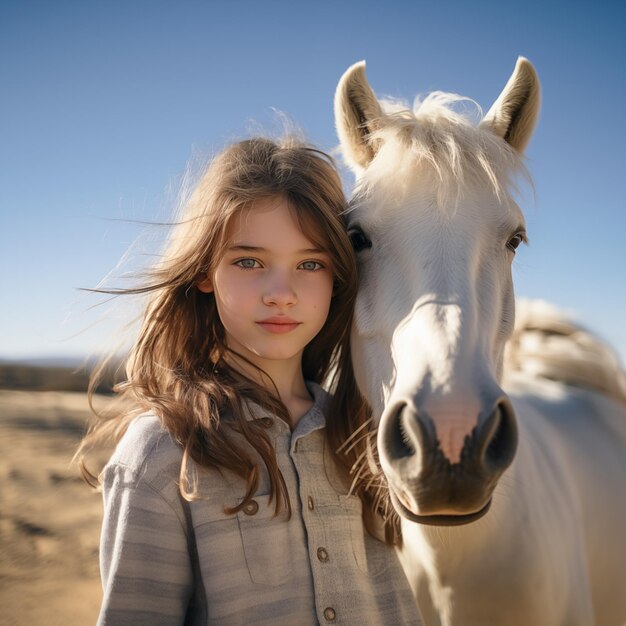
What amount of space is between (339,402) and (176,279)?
667 mm

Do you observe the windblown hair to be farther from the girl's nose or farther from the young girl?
the girl's nose

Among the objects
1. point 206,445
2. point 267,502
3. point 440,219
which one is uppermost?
point 440,219

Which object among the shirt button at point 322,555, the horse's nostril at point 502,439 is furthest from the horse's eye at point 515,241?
the shirt button at point 322,555

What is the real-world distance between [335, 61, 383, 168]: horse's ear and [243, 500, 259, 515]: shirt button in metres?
1.25

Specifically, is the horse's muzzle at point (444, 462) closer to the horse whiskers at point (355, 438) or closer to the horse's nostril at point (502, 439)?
the horse's nostril at point (502, 439)

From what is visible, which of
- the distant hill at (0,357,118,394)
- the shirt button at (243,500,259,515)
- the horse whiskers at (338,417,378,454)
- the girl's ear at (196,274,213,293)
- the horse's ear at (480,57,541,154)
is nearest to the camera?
the shirt button at (243,500,259,515)

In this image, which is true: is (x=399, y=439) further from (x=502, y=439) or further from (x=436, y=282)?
(x=436, y=282)

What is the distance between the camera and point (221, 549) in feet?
4.60

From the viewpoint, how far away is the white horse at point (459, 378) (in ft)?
3.92

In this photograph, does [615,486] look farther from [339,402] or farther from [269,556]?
[269,556]

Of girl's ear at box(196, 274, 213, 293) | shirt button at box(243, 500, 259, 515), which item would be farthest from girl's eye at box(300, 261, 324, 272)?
shirt button at box(243, 500, 259, 515)

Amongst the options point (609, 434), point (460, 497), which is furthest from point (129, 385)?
point (609, 434)

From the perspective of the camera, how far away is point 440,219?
155 centimetres

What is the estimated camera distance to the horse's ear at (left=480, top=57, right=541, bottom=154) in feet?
6.63
